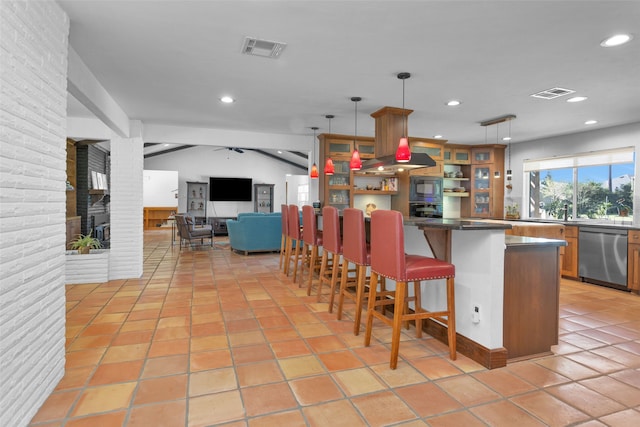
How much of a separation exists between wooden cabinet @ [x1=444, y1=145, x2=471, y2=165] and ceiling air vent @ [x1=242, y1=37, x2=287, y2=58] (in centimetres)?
536

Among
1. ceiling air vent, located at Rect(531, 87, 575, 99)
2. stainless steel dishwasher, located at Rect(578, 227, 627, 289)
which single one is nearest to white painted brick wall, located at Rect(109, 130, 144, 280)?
ceiling air vent, located at Rect(531, 87, 575, 99)

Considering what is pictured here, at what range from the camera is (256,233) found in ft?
23.6

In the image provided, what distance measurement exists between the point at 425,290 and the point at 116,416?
7.57 ft

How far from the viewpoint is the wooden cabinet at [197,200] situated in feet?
39.5

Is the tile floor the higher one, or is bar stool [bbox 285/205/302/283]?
bar stool [bbox 285/205/302/283]

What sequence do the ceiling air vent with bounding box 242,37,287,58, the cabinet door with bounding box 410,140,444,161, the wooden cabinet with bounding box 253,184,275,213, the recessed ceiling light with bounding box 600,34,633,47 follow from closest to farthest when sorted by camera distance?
the recessed ceiling light with bounding box 600,34,633,47, the ceiling air vent with bounding box 242,37,287,58, the cabinet door with bounding box 410,140,444,161, the wooden cabinet with bounding box 253,184,275,213

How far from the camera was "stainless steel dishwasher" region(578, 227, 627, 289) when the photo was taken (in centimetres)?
458

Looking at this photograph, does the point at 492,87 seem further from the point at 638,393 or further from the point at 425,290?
the point at 638,393

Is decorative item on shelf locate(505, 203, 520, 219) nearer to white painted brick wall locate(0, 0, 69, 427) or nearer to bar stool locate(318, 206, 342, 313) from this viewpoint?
bar stool locate(318, 206, 342, 313)

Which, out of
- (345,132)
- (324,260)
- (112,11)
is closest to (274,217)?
(345,132)

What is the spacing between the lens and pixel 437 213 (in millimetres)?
6973

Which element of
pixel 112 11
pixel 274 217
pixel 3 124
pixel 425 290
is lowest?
pixel 425 290

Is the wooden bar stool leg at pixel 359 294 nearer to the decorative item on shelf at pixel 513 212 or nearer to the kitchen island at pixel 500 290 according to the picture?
the kitchen island at pixel 500 290

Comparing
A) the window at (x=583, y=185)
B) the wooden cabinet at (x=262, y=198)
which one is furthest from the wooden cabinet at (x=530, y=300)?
the wooden cabinet at (x=262, y=198)
